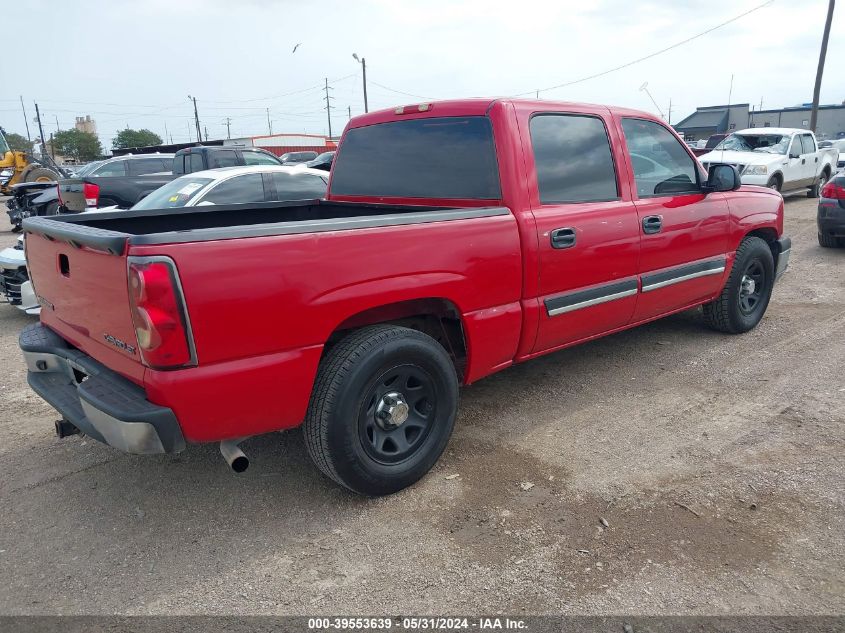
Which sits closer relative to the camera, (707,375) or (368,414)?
(368,414)

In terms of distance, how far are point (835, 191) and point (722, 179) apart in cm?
546

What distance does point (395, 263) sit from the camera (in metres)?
2.97

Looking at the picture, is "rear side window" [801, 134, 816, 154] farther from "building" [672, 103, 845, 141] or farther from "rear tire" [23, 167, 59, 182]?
"building" [672, 103, 845, 141]

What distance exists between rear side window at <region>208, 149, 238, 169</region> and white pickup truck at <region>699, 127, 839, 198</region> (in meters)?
9.56

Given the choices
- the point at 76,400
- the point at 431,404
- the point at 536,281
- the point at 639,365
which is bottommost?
the point at 639,365

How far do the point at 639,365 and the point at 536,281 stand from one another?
5.78 ft

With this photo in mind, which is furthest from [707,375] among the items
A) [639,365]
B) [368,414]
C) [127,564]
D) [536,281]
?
[127,564]

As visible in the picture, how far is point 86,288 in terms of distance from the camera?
2842 mm

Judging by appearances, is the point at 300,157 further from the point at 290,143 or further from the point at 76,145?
the point at 76,145

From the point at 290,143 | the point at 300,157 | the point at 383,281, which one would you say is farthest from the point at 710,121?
the point at 383,281

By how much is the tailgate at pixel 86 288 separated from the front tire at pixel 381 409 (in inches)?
31.5

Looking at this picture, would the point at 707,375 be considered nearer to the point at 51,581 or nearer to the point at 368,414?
the point at 368,414

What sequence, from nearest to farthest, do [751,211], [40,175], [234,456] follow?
[234,456] < [751,211] < [40,175]

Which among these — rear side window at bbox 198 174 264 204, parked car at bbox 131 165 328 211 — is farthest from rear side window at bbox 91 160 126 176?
rear side window at bbox 198 174 264 204
